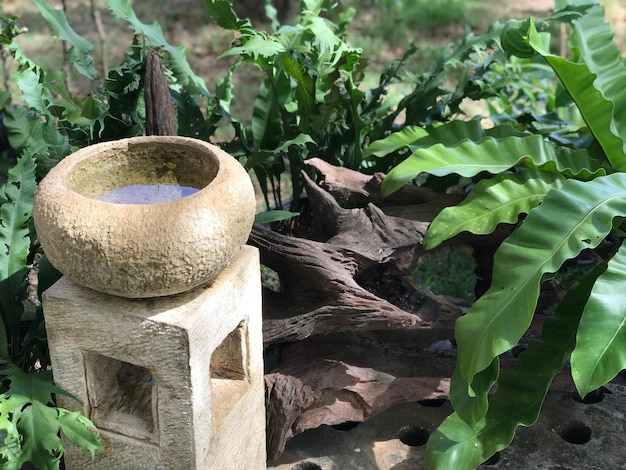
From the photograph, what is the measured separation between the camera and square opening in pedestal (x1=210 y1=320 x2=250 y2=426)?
76.7 inches

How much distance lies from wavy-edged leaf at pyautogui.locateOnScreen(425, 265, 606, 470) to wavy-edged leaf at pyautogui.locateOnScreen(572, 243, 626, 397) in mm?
292

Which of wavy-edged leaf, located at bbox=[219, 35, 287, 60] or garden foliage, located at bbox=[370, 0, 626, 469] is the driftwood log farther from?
wavy-edged leaf, located at bbox=[219, 35, 287, 60]

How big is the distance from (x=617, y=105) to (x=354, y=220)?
3.24ft

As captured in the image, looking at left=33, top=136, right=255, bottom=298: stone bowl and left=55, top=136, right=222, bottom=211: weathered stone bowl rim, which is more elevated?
left=55, top=136, right=222, bottom=211: weathered stone bowl rim

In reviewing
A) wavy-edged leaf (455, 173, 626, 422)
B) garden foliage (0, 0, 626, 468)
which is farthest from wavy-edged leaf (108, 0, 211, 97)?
wavy-edged leaf (455, 173, 626, 422)

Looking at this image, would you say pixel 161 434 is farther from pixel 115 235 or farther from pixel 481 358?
pixel 481 358

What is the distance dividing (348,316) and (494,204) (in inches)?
21.6

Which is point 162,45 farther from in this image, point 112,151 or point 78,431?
point 78,431

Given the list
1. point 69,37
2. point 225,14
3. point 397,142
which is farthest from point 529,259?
point 69,37

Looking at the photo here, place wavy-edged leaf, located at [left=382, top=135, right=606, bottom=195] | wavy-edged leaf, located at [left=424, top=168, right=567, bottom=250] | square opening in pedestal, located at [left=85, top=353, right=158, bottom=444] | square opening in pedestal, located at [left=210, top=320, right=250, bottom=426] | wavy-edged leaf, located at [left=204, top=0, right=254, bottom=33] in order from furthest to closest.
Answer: wavy-edged leaf, located at [left=204, top=0, right=254, bottom=33]
wavy-edged leaf, located at [left=382, top=135, right=606, bottom=195]
wavy-edged leaf, located at [left=424, top=168, right=567, bottom=250]
square opening in pedestal, located at [left=210, top=320, right=250, bottom=426]
square opening in pedestal, located at [left=85, top=353, right=158, bottom=444]

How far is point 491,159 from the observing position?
239 cm

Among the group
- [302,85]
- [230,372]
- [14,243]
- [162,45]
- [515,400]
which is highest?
[162,45]

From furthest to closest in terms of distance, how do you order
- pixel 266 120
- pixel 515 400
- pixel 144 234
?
pixel 266 120 → pixel 515 400 → pixel 144 234

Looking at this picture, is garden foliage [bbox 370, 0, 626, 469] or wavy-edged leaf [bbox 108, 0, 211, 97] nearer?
garden foliage [bbox 370, 0, 626, 469]
